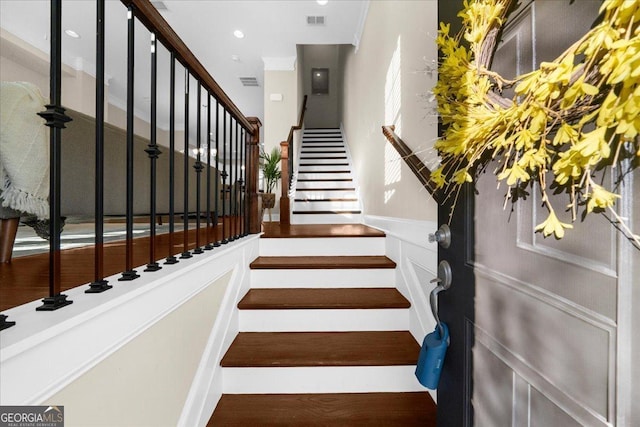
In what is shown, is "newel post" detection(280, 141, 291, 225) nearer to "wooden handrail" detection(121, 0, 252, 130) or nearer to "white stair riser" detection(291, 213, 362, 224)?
"white stair riser" detection(291, 213, 362, 224)

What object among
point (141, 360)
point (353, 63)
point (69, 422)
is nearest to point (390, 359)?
point (141, 360)

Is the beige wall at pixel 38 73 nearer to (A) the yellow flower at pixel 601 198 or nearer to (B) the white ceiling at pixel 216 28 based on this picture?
(B) the white ceiling at pixel 216 28

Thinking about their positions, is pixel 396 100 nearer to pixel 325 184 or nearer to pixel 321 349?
pixel 321 349

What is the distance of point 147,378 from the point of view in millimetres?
865

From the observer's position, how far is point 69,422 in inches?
23.3

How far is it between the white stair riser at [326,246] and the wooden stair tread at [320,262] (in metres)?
0.05

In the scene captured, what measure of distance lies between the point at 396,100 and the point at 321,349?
1862 millimetres

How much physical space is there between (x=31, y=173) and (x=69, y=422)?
45.3 inches

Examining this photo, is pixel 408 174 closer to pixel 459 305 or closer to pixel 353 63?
pixel 459 305

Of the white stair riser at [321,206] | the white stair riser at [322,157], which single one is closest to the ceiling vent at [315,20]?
the white stair riser at [322,157]

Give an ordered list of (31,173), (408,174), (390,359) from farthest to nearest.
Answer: (408,174), (390,359), (31,173)

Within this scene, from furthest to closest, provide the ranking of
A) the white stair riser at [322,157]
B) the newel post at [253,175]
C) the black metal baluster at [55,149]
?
the white stair riser at [322,157]
the newel post at [253,175]
the black metal baluster at [55,149]

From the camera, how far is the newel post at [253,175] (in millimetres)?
2299

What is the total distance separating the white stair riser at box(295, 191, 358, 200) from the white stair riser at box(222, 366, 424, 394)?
358cm
